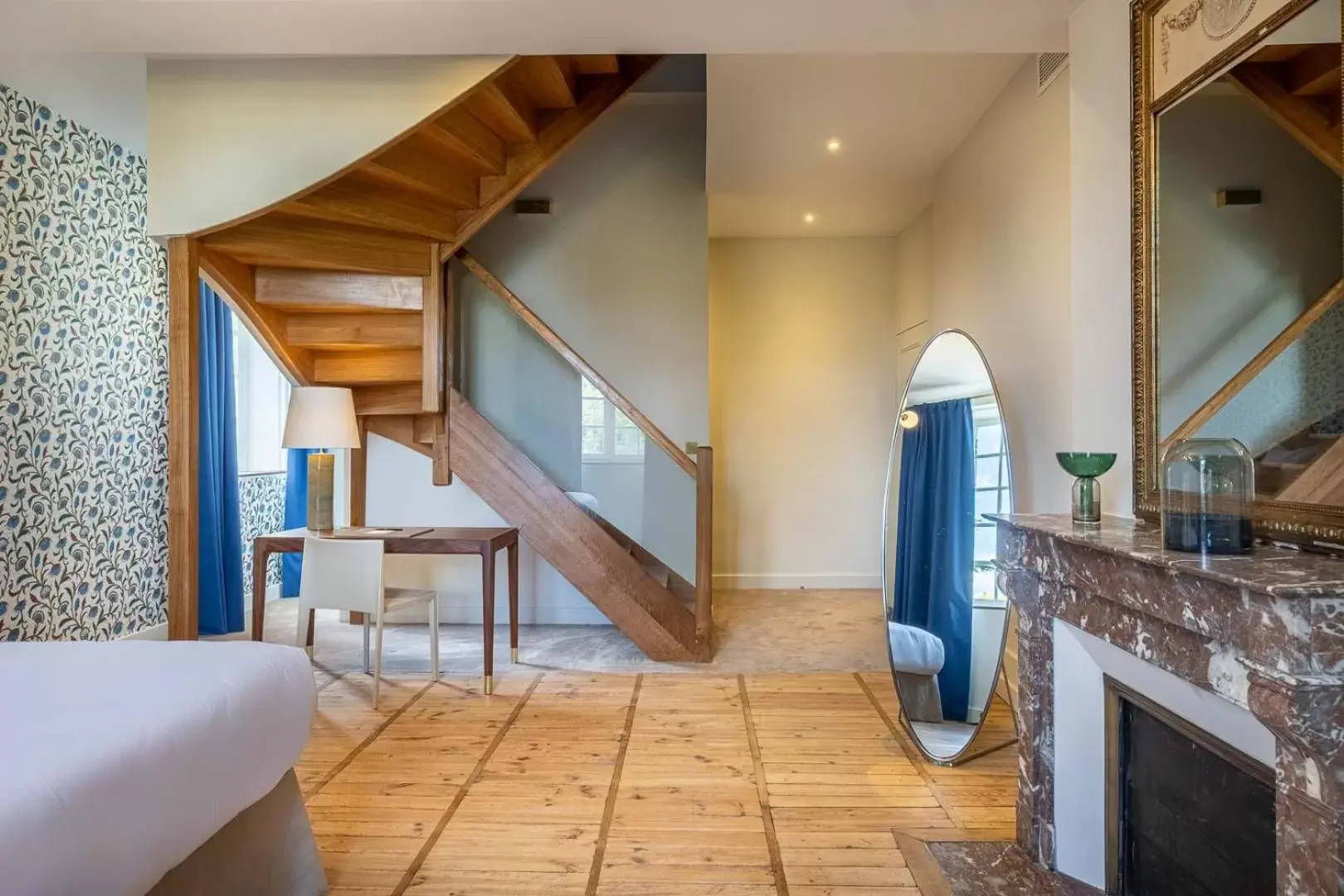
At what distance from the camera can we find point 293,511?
18.7 feet

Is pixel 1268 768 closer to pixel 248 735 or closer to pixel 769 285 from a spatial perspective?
pixel 248 735

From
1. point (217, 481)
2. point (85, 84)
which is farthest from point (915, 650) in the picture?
point (85, 84)

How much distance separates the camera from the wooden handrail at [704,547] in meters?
3.85

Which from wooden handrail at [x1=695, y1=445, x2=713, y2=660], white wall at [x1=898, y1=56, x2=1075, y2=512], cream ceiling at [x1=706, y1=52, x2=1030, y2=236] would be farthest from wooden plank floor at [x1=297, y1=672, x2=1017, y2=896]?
cream ceiling at [x1=706, y1=52, x2=1030, y2=236]

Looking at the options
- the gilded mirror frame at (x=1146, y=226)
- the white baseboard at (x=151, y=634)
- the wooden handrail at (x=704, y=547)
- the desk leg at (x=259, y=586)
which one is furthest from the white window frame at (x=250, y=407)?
the gilded mirror frame at (x=1146, y=226)

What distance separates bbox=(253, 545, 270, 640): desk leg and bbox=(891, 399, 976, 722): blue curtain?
2.72m

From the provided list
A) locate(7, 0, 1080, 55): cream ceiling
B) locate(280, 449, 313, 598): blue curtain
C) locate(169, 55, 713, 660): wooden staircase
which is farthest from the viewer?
locate(280, 449, 313, 598): blue curtain

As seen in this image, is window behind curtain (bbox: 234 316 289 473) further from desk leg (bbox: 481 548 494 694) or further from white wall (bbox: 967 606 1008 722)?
white wall (bbox: 967 606 1008 722)

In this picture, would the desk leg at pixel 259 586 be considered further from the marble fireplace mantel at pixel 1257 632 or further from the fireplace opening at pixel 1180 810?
the fireplace opening at pixel 1180 810

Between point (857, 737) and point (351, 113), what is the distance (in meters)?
3.00

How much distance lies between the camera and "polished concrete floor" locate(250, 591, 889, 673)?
383cm

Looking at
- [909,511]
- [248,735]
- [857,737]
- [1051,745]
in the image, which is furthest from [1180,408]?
[248,735]

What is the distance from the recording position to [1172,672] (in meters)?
1.46

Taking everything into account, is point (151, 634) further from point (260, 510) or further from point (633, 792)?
point (633, 792)
